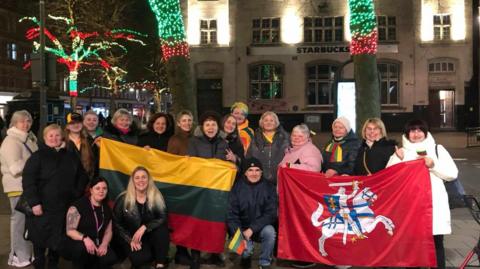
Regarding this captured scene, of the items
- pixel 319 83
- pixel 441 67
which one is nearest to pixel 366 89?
pixel 319 83

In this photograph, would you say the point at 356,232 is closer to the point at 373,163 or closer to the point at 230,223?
the point at 373,163

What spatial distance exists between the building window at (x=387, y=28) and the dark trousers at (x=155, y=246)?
31001mm

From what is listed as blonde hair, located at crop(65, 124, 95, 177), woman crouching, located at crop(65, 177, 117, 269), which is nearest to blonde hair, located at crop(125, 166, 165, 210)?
woman crouching, located at crop(65, 177, 117, 269)

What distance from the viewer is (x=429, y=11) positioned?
33.9 metres

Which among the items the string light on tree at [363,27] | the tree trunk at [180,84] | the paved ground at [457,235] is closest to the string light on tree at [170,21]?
the tree trunk at [180,84]

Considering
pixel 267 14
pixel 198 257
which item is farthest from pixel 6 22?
pixel 198 257

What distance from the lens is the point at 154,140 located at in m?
7.29

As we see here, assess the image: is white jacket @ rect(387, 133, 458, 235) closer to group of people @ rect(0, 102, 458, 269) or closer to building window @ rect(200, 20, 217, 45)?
group of people @ rect(0, 102, 458, 269)

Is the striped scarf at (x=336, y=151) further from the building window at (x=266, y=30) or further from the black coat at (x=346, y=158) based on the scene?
the building window at (x=266, y=30)

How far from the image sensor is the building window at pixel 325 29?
3488 cm

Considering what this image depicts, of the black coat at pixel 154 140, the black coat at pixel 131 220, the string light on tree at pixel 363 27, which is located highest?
the string light on tree at pixel 363 27

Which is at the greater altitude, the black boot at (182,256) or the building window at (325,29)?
the building window at (325,29)

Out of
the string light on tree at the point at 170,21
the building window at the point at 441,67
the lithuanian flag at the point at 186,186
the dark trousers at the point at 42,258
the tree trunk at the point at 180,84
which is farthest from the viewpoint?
the building window at the point at 441,67

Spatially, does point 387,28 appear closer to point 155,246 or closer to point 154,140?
point 154,140
